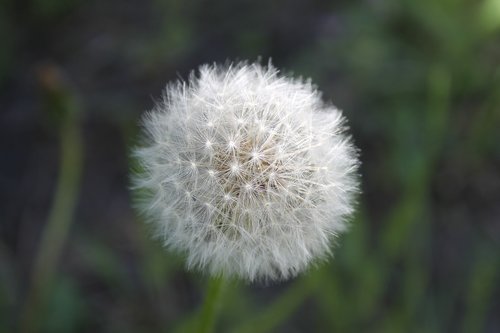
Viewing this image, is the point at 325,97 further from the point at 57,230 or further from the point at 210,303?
the point at 210,303

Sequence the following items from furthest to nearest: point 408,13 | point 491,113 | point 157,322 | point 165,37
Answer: point 165,37 < point 408,13 < point 491,113 < point 157,322

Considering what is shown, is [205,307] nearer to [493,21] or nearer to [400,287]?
[400,287]

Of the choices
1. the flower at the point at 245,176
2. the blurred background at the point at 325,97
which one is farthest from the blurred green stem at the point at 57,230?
the flower at the point at 245,176

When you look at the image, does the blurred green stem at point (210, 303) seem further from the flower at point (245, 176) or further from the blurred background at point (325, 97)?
the blurred background at point (325, 97)

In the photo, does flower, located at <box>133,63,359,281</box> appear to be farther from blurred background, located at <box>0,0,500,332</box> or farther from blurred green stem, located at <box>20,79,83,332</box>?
blurred green stem, located at <box>20,79,83,332</box>

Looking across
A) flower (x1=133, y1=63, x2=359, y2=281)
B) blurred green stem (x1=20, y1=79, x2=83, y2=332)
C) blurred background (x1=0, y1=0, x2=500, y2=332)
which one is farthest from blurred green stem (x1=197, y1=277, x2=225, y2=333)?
blurred green stem (x1=20, y1=79, x2=83, y2=332)

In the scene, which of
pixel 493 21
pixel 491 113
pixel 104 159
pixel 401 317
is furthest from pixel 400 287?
pixel 104 159
